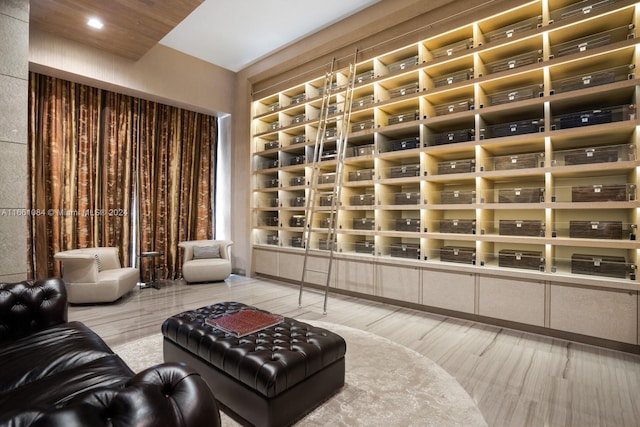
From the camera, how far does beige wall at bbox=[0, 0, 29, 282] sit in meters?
A: 2.94

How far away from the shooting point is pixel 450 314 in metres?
3.66

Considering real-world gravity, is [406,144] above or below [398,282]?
above

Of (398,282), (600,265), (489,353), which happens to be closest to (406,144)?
(398,282)

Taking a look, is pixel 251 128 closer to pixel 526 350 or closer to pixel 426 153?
pixel 426 153

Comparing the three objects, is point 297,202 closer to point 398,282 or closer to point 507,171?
point 398,282

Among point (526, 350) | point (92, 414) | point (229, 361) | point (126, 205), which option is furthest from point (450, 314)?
point (126, 205)

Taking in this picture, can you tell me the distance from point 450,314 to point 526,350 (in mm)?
932

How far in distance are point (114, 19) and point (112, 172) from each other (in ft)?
7.20

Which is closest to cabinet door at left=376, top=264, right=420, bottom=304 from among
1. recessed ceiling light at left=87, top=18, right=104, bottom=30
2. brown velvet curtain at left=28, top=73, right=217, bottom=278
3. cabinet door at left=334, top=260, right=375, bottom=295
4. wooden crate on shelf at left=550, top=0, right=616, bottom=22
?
cabinet door at left=334, top=260, right=375, bottom=295

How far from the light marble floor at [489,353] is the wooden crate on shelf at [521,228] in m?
0.95

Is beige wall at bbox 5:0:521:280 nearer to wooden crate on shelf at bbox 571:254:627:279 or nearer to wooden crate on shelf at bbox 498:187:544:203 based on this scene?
wooden crate on shelf at bbox 498:187:544:203

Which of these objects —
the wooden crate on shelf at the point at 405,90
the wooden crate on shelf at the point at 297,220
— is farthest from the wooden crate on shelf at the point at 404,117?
the wooden crate on shelf at the point at 297,220

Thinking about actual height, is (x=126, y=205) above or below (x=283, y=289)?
above

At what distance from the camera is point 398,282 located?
4.02 meters
